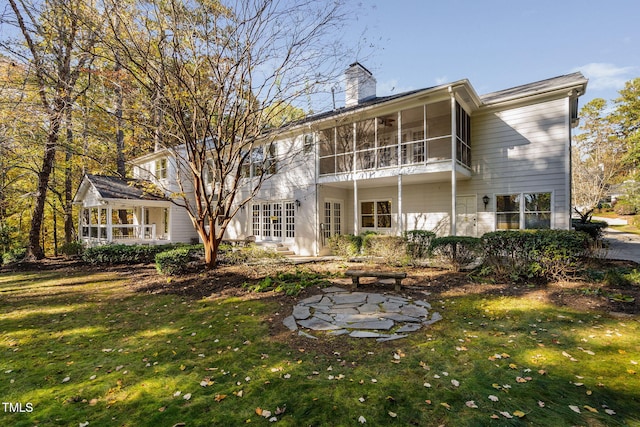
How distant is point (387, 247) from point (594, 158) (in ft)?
78.6

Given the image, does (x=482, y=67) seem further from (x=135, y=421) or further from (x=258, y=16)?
(x=135, y=421)

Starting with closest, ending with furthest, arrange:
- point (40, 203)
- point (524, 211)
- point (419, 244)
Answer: point (419, 244)
point (524, 211)
point (40, 203)

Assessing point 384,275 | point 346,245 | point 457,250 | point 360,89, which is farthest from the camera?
point 360,89

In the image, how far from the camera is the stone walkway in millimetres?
4312

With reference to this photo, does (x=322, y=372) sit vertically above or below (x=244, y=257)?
below

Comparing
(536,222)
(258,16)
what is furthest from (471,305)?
(258,16)

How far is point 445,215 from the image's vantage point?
11.8 metres

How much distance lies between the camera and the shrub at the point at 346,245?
36.0 ft

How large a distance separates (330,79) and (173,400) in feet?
26.6

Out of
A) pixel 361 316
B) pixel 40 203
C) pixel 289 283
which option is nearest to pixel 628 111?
pixel 289 283

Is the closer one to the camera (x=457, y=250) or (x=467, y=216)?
(x=457, y=250)

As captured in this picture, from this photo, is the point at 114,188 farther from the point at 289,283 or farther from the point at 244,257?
the point at 289,283

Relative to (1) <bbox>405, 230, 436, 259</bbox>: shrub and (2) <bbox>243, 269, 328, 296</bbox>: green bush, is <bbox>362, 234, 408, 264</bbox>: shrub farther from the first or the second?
(2) <bbox>243, 269, 328, 296</bbox>: green bush

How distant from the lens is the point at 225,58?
300 inches
